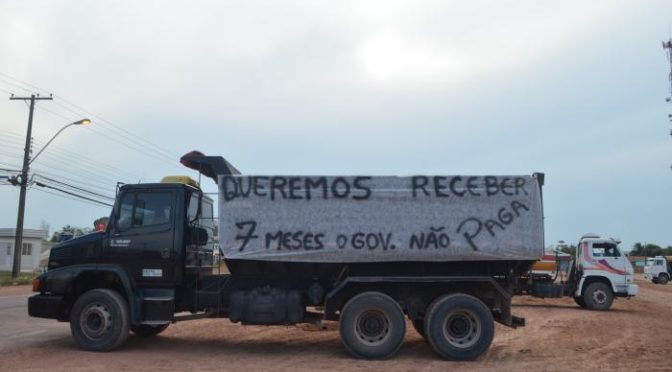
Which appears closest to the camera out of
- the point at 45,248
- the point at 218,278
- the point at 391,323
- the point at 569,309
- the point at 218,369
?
the point at 218,369

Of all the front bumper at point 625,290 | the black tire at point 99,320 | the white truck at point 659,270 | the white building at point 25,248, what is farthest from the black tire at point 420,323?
the white building at point 25,248

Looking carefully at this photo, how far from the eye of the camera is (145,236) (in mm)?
9531

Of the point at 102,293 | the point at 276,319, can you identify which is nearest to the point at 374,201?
the point at 276,319

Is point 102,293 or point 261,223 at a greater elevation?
point 261,223

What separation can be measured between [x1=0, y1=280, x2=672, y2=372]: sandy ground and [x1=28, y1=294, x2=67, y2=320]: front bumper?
55cm

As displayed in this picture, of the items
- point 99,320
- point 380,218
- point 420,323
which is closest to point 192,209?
point 99,320

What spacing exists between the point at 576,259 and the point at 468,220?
1133 centimetres

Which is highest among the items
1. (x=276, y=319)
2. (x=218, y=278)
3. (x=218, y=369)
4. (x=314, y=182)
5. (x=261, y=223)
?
(x=314, y=182)

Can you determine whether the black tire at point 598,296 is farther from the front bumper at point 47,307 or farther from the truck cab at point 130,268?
the front bumper at point 47,307

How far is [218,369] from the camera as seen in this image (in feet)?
26.7

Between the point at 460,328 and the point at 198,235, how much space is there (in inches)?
178

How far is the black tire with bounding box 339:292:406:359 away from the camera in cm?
889

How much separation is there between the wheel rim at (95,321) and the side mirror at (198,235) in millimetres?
1715

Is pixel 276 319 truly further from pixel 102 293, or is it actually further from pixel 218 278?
pixel 102 293
